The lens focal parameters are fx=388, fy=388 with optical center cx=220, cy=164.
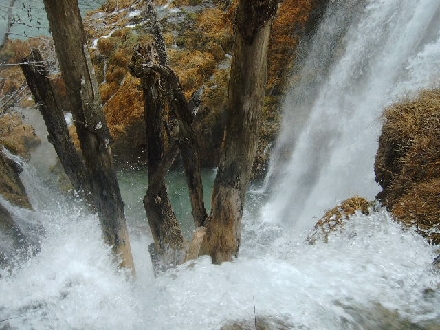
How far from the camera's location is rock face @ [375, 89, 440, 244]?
4.71 meters

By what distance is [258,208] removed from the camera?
8.96 meters

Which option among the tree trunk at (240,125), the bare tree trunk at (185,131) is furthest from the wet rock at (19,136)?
the tree trunk at (240,125)

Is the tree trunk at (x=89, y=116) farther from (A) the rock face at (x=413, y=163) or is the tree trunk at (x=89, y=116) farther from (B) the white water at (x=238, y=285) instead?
(A) the rock face at (x=413, y=163)

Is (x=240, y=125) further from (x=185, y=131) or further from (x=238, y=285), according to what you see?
(x=238, y=285)

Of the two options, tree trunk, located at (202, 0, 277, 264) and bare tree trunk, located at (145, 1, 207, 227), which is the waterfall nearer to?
bare tree trunk, located at (145, 1, 207, 227)

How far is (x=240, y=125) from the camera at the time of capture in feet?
12.7

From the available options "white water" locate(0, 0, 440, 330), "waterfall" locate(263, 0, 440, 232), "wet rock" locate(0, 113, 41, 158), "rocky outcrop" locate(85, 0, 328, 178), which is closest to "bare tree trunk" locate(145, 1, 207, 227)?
"white water" locate(0, 0, 440, 330)

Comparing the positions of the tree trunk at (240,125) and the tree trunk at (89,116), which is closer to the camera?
the tree trunk at (240,125)

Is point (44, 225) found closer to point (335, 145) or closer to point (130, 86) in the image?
point (130, 86)

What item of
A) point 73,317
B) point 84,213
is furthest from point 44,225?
point 73,317

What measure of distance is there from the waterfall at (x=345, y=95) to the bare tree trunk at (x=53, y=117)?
13.6 feet

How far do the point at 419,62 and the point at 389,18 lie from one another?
A: 5.30ft

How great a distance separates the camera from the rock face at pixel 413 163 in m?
4.71

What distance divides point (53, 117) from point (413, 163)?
532 cm
